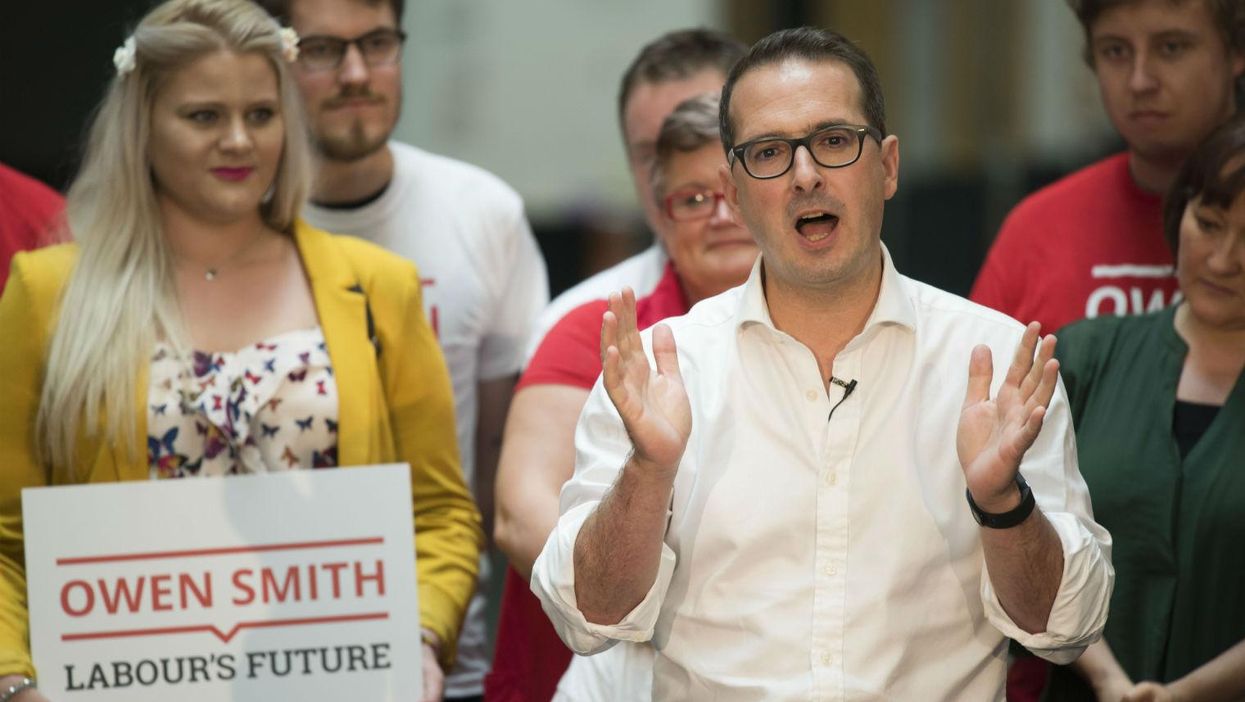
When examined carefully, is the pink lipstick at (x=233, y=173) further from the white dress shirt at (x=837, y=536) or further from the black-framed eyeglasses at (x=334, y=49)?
the white dress shirt at (x=837, y=536)

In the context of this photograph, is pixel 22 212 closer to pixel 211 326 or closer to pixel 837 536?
pixel 211 326

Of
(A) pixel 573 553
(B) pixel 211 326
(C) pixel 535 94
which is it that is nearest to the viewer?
(A) pixel 573 553

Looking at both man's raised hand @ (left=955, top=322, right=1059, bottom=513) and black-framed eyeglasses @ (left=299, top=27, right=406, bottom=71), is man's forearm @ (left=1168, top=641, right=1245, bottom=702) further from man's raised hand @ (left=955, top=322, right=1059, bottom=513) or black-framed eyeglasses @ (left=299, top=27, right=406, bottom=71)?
black-framed eyeglasses @ (left=299, top=27, right=406, bottom=71)

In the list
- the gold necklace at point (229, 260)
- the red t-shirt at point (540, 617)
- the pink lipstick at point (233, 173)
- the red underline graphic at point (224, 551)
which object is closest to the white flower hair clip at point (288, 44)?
the pink lipstick at point (233, 173)

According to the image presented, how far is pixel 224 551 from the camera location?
3.09 meters

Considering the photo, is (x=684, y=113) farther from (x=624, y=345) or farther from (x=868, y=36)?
(x=868, y=36)

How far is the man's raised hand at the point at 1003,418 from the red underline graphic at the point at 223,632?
49.3 inches

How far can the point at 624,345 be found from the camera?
2.48 metres

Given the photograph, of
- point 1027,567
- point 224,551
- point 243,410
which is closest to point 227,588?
point 224,551

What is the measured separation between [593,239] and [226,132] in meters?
4.69

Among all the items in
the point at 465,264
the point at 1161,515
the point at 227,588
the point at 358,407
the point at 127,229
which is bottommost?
the point at 227,588

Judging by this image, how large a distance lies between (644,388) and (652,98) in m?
1.56

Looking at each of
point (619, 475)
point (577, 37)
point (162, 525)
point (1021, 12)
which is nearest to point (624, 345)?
point (619, 475)

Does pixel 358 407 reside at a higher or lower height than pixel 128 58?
lower
